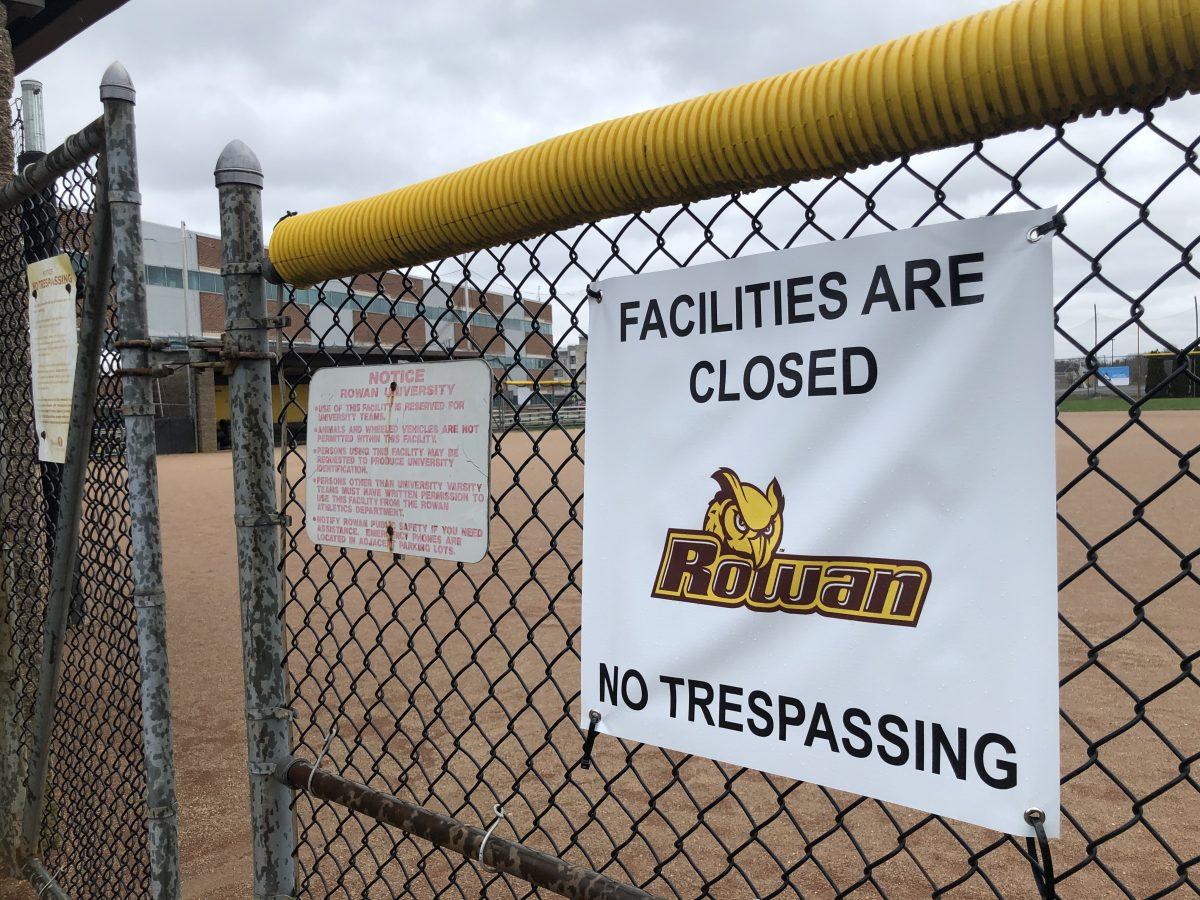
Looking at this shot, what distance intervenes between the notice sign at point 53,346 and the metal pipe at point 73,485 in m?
0.11

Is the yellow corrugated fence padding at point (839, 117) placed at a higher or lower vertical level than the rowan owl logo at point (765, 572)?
higher

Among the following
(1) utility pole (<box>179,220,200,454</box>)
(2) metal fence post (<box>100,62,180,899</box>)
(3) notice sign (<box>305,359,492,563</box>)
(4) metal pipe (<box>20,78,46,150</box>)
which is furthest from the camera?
(1) utility pole (<box>179,220,200,454</box>)

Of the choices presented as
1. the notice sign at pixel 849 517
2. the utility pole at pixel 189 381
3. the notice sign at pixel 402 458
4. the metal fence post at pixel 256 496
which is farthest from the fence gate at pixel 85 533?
the utility pole at pixel 189 381

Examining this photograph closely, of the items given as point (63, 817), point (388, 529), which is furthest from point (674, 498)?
point (63, 817)

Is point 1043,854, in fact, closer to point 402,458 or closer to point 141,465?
point 402,458

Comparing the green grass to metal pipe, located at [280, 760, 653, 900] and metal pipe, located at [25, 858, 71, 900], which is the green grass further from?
metal pipe, located at [280, 760, 653, 900]

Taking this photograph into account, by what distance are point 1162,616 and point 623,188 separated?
6433mm

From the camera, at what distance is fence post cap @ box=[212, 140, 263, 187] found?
1.89m

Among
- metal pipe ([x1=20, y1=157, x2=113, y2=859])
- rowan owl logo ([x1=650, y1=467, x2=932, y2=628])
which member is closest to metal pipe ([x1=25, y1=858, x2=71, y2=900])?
metal pipe ([x1=20, y1=157, x2=113, y2=859])

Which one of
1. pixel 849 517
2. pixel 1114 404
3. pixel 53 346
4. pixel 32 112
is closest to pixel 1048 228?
pixel 849 517

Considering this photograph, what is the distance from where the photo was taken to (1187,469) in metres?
1.09

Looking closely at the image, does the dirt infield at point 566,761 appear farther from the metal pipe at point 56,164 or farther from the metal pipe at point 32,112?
the metal pipe at point 32,112

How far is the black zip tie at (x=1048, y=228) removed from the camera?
107cm

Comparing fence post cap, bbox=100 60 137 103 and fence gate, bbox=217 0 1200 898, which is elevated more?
fence post cap, bbox=100 60 137 103
